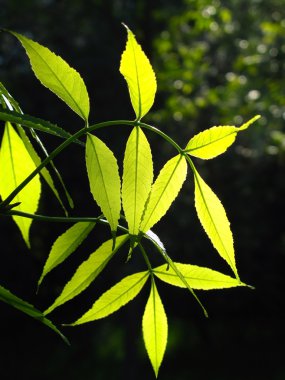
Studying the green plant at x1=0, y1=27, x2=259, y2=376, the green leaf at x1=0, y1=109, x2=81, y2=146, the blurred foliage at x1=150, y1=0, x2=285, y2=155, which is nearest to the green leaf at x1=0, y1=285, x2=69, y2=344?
the green plant at x1=0, y1=27, x2=259, y2=376

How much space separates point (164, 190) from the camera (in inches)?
18.3

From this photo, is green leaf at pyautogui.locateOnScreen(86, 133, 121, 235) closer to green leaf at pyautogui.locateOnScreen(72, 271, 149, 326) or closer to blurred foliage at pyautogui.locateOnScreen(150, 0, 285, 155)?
green leaf at pyautogui.locateOnScreen(72, 271, 149, 326)

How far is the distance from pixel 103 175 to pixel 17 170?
12 centimetres

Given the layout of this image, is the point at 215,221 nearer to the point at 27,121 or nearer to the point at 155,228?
the point at 27,121

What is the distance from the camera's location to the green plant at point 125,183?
1.38 feet

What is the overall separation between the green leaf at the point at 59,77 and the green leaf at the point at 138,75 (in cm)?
3

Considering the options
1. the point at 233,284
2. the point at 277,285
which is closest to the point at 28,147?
the point at 233,284

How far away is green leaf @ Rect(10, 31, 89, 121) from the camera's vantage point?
0.43 metres

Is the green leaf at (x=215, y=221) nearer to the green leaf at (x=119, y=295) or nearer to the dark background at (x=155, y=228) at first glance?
the green leaf at (x=119, y=295)

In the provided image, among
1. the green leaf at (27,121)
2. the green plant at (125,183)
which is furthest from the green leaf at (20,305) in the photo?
the green leaf at (27,121)

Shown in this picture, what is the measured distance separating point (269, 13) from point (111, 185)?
247 inches

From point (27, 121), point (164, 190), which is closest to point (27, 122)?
point (27, 121)

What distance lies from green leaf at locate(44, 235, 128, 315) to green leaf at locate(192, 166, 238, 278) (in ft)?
0.19

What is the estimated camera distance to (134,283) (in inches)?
20.6
